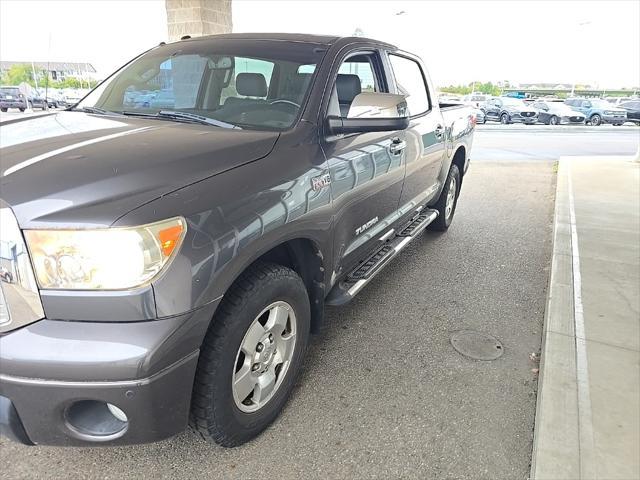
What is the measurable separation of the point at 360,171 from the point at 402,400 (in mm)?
1306

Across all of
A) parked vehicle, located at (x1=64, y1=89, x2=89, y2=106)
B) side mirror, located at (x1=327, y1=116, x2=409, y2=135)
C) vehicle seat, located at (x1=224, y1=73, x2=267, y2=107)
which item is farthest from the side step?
parked vehicle, located at (x1=64, y1=89, x2=89, y2=106)

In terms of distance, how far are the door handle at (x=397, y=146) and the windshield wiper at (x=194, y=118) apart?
1.23 meters

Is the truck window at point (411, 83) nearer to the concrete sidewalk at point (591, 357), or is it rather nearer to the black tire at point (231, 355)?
the concrete sidewalk at point (591, 357)

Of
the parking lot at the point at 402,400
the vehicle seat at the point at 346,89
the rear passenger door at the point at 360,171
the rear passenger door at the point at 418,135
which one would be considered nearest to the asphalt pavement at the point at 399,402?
the parking lot at the point at 402,400

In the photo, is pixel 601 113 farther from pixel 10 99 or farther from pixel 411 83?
pixel 10 99

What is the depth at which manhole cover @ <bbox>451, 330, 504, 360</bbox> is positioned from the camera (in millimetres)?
3131

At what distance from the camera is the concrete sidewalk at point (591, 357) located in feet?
7.20

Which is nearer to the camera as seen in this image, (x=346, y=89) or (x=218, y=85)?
(x=218, y=85)

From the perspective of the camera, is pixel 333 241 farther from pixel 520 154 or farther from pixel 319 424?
pixel 520 154

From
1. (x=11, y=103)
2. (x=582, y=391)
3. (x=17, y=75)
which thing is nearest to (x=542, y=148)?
(x=582, y=391)

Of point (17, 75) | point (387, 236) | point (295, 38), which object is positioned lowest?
point (387, 236)

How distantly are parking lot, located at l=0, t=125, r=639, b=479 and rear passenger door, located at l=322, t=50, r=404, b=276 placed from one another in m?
0.59

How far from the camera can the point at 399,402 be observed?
2627 millimetres

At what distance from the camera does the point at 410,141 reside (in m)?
3.73
